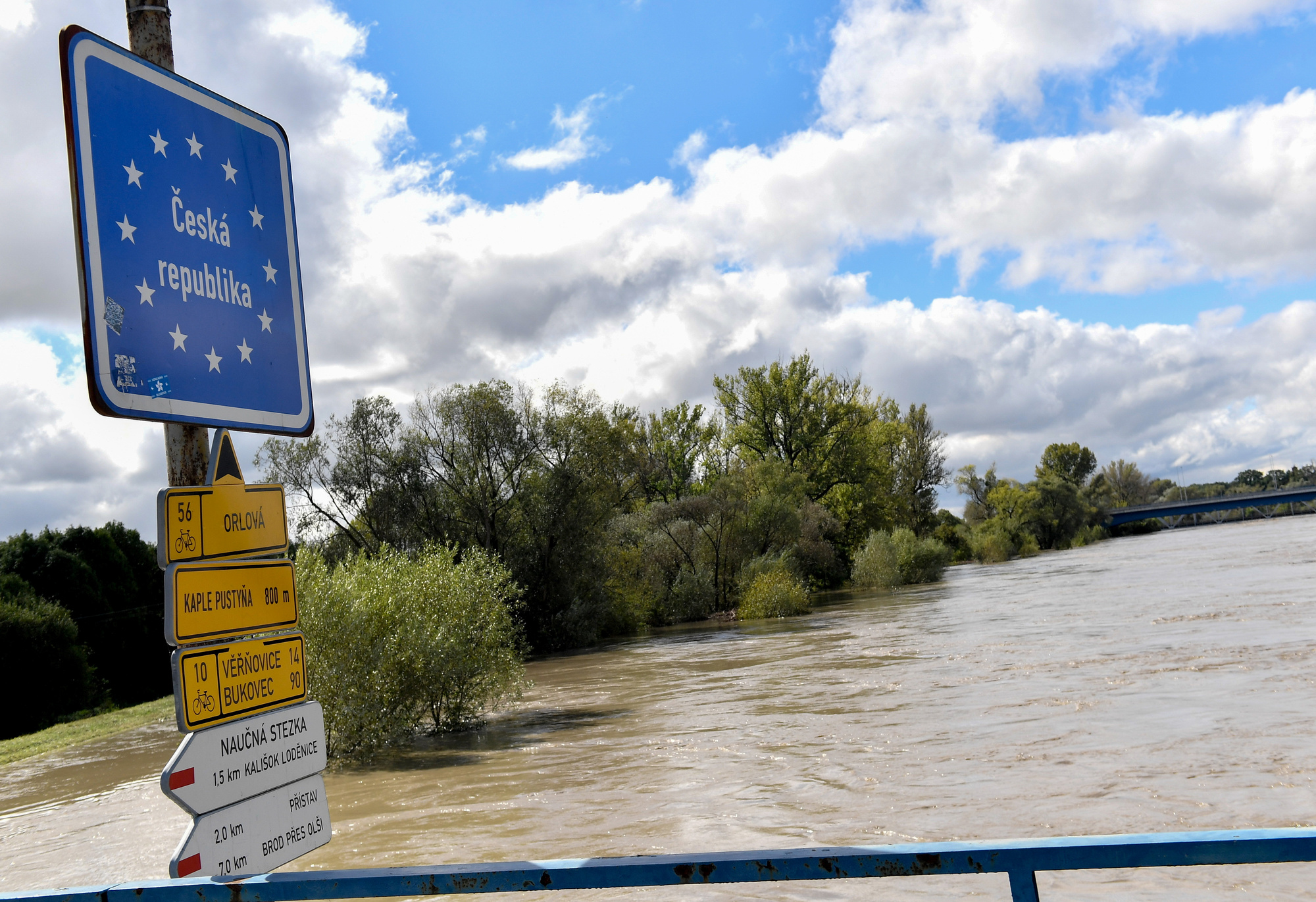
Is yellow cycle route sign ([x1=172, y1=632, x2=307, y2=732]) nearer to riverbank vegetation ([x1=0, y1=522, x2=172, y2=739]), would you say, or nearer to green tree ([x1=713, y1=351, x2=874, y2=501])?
riverbank vegetation ([x1=0, y1=522, x2=172, y2=739])

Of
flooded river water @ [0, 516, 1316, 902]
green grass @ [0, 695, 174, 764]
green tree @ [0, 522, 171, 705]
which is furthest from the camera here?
green tree @ [0, 522, 171, 705]

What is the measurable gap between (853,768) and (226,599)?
27.8 ft

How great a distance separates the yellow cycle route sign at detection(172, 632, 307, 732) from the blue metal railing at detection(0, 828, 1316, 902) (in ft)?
2.23

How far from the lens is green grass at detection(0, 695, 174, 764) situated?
19844mm

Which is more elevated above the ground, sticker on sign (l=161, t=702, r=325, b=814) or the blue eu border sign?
the blue eu border sign

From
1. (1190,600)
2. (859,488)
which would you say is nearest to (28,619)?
(1190,600)

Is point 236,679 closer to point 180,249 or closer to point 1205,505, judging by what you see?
point 180,249

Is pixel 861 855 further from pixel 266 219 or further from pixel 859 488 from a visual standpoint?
pixel 859 488

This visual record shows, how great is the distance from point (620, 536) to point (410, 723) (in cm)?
2162

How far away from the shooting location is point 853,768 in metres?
10.2

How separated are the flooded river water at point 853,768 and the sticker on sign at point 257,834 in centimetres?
281

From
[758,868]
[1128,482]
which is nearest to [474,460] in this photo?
[758,868]

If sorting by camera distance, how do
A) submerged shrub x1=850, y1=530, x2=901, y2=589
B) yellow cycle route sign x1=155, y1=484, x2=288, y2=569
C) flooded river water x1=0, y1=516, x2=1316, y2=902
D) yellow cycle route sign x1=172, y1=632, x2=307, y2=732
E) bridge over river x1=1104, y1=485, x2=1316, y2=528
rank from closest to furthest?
1. yellow cycle route sign x1=172, y1=632, x2=307, y2=732
2. yellow cycle route sign x1=155, y1=484, x2=288, y2=569
3. flooded river water x1=0, y1=516, x2=1316, y2=902
4. submerged shrub x1=850, y1=530, x2=901, y2=589
5. bridge over river x1=1104, y1=485, x2=1316, y2=528

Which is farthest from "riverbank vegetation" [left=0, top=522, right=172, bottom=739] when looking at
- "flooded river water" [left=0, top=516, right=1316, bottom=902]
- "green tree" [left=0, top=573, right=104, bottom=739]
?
"flooded river water" [left=0, top=516, right=1316, bottom=902]
